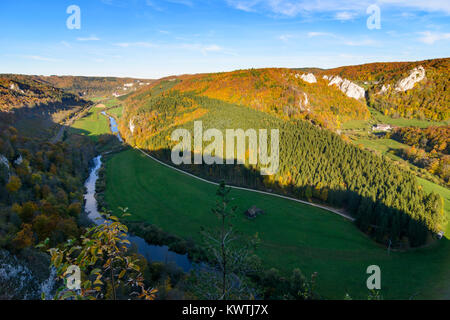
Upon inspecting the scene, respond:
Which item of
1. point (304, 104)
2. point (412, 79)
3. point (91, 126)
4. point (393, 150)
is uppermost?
point (412, 79)

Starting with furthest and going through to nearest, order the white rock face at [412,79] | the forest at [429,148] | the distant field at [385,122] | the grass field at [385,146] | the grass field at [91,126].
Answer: the white rock face at [412,79], the distant field at [385,122], the grass field at [91,126], the grass field at [385,146], the forest at [429,148]

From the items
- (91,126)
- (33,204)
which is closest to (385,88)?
(91,126)

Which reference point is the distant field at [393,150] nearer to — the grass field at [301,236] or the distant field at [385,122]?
the grass field at [301,236]

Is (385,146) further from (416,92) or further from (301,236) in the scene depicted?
(416,92)

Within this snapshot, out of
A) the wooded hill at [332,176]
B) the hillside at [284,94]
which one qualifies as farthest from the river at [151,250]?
the hillside at [284,94]

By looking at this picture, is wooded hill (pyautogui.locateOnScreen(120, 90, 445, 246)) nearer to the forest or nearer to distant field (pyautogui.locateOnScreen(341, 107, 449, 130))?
the forest
